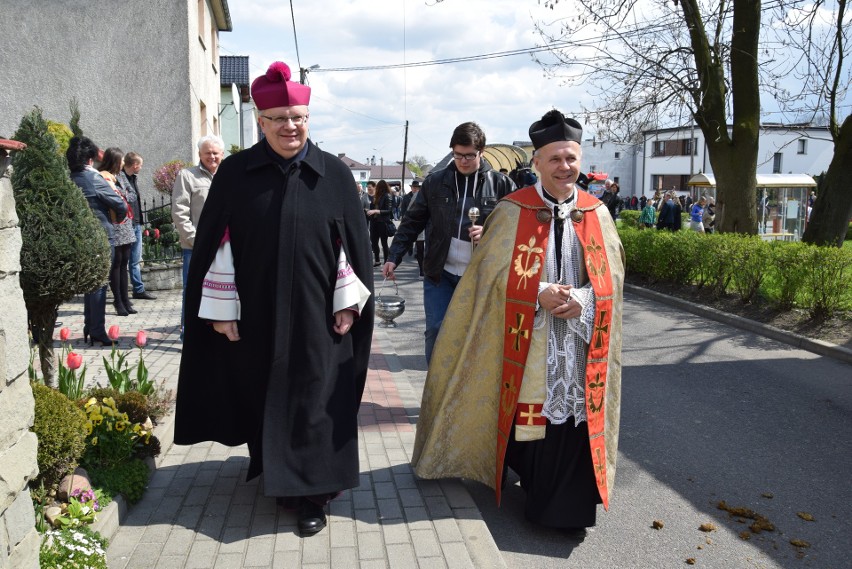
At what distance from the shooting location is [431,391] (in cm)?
444

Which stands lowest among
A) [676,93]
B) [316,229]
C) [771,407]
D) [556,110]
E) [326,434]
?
[771,407]

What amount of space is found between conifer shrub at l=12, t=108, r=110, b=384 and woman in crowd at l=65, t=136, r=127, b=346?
2776mm

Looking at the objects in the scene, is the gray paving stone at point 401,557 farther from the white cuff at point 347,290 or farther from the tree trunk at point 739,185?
the tree trunk at point 739,185

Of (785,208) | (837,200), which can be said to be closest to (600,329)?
(837,200)

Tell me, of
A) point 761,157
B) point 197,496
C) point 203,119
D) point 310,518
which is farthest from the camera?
point 761,157

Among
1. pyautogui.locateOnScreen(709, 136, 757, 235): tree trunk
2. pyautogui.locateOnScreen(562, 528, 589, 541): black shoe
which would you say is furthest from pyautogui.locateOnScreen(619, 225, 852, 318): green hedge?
pyautogui.locateOnScreen(562, 528, 589, 541): black shoe

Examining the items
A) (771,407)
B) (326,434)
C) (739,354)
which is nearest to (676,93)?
(739,354)

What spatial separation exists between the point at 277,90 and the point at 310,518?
2.03m

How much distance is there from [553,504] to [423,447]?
0.79 m

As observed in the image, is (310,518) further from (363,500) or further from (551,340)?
(551,340)

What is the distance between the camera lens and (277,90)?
12.2 ft

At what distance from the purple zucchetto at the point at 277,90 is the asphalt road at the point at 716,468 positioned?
7.94 ft

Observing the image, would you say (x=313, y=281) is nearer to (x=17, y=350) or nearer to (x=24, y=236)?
(x=17, y=350)

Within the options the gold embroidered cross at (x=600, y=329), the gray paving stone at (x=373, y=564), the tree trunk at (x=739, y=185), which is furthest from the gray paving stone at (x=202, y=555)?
the tree trunk at (x=739, y=185)
